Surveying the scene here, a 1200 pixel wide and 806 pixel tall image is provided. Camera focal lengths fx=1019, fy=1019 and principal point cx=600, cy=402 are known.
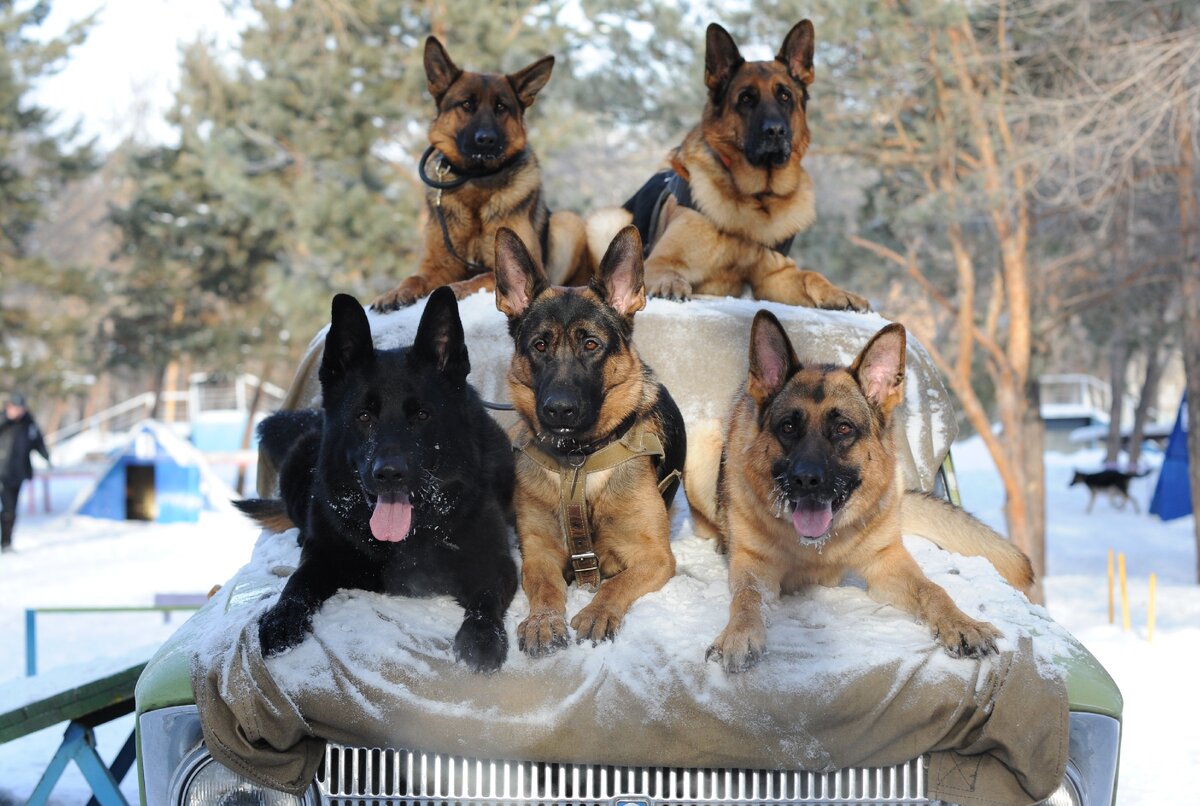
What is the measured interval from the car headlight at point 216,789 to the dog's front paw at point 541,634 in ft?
2.13

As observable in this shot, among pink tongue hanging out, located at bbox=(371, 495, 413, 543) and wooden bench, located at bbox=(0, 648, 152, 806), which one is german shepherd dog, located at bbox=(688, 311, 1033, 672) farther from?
wooden bench, located at bbox=(0, 648, 152, 806)

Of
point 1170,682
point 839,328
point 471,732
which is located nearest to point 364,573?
point 471,732

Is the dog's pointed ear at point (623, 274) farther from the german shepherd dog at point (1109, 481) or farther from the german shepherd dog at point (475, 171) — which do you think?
the german shepherd dog at point (1109, 481)

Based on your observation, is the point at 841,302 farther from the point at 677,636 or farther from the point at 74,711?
the point at 74,711

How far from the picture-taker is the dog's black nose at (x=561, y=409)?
320 centimetres

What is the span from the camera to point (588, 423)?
345 centimetres

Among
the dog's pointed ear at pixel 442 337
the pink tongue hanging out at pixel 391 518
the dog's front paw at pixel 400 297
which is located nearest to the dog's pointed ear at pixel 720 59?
the dog's front paw at pixel 400 297

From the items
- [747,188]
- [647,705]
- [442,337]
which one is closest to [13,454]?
[747,188]

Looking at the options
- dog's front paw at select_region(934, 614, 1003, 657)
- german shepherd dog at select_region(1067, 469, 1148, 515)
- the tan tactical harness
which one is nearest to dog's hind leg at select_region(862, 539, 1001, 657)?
dog's front paw at select_region(934, 614, 1003, 657)

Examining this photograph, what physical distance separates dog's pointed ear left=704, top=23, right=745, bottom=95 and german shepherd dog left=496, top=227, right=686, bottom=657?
6.82 ft

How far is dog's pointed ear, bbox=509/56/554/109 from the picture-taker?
545cm

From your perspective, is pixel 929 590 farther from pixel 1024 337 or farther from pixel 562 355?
pixel 1024 337

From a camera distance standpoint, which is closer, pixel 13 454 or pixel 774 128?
pixel 774 128

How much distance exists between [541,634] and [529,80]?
3591mm
